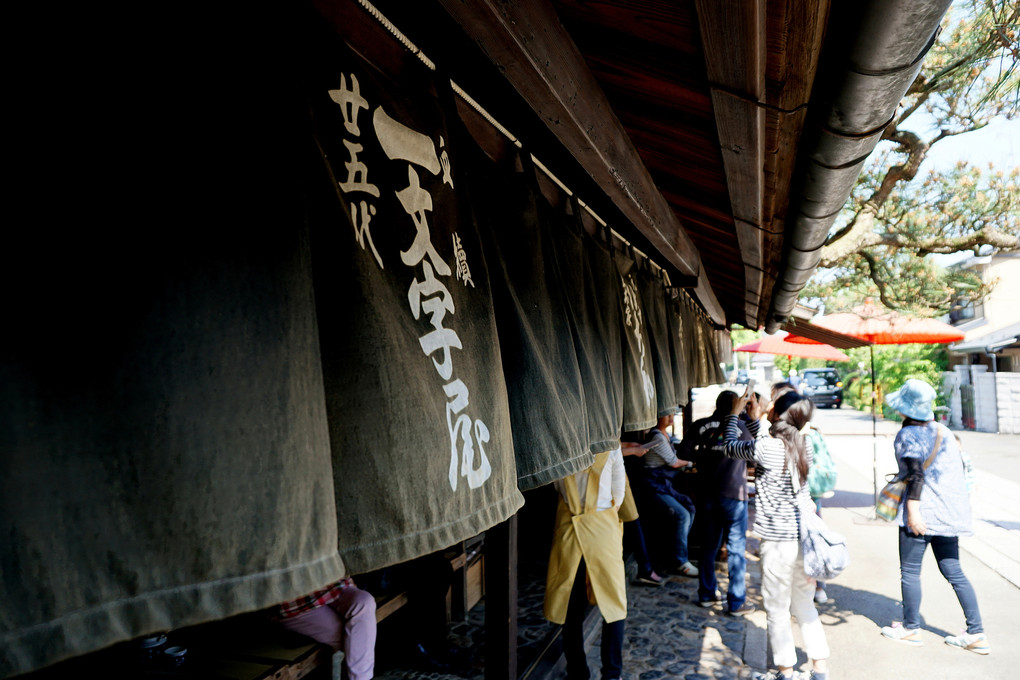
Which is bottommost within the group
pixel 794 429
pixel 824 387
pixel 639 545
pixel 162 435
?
pixel 639 545

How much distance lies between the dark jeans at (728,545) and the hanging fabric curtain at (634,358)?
122 inches

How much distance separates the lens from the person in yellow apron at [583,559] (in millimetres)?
4727

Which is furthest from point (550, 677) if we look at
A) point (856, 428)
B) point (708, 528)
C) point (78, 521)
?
point (856, 428)

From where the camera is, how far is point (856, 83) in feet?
5.75

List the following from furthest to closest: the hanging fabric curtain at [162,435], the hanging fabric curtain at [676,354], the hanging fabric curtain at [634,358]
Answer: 1. the hanging fabric curtain at [676,354]
2. the hanging fabric curtain at [634,358]
3. the hanging fabric curtain at [162,435]

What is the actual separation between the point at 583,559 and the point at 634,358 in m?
1.83

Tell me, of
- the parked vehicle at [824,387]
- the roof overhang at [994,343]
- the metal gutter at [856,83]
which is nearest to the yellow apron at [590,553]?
the metal gutter at [856,83]

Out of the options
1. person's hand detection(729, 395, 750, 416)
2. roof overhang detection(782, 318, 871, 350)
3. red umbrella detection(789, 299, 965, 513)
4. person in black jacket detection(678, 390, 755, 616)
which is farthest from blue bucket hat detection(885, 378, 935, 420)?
roof overhang detection(782, 318, 871, 350)

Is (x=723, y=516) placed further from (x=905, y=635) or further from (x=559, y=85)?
(x=559, y=85)

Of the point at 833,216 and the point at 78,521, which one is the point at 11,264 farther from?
the point at 833,216

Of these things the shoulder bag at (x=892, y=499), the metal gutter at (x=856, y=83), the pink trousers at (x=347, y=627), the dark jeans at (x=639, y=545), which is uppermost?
the metal gutter at (x=856, y=83)

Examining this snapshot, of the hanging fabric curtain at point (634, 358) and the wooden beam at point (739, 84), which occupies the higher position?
the wooden beam at point (739, 84)

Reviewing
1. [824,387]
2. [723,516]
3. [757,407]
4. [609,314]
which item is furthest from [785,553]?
[824,387]

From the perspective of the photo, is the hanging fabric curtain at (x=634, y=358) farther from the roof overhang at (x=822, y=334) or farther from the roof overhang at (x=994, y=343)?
the roof overhang at (x=994, y=343)
